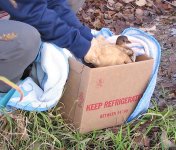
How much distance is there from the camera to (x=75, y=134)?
2271 mm

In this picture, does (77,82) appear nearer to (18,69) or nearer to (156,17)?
(18,69)

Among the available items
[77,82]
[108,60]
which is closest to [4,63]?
[77,82]

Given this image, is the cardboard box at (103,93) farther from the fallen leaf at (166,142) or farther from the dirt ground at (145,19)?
the dirt ground at (145,19)

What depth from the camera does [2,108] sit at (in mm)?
2164

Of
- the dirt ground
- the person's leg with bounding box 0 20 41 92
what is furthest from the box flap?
the dirt ground

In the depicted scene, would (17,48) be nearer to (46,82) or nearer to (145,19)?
(46,82)

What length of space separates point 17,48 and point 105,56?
46 cm

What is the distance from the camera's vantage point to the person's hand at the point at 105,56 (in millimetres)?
2279

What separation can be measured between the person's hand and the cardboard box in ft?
0.29

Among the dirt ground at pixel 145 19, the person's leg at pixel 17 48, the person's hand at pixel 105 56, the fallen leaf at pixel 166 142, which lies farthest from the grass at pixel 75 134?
the dirt ground at pixel 145 19

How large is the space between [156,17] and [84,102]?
227cm

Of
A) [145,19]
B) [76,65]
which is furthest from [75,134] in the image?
[145,19]

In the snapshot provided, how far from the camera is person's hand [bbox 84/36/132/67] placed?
228cm

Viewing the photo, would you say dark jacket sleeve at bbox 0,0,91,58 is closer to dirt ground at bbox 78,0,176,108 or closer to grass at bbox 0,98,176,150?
grass at bbox 0,98,176,150
